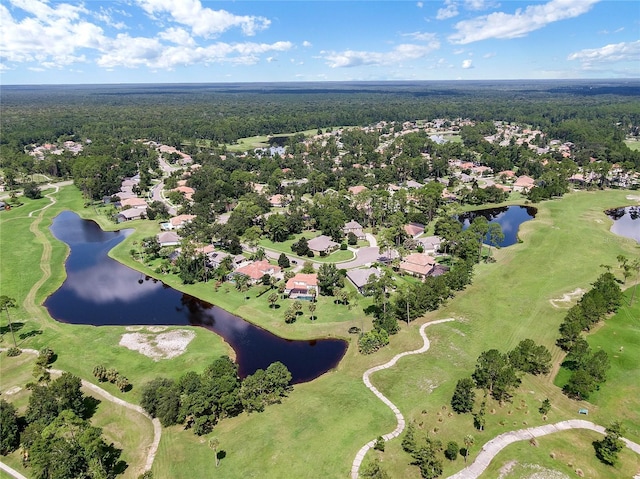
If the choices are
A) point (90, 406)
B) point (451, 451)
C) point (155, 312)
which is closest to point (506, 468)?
point (451, 451)


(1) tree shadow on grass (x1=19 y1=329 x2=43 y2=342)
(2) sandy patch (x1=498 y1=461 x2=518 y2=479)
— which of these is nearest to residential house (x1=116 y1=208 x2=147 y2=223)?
(1) tree shadow on grass (x1=19 y1=329 x2=43 y2=342)

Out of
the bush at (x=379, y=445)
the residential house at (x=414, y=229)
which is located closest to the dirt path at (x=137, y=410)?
the bush at (x=379, y=445)

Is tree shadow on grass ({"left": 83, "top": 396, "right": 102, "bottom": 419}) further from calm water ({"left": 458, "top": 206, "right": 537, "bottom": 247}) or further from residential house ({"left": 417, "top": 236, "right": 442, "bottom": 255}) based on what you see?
calm water ({"left": 458, "top": 206, "right": 537, "bottom": 247})

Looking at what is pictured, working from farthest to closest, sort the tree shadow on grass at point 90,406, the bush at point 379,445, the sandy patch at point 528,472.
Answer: the tree shadow on grass at point 90,406, the bush at point 379,445, the sandy patch at point 528,472

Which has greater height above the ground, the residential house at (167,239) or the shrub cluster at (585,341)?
the shrub cluster at (585,341)

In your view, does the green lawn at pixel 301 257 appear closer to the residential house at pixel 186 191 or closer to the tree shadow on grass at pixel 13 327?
the residential house at pixel 186 191

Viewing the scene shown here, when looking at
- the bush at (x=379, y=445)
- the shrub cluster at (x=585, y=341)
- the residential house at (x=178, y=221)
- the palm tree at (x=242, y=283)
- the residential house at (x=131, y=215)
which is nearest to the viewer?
the bush at (x=379, y=445)

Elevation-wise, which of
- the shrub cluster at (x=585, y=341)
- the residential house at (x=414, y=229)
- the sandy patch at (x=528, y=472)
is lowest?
the residential house at (x=414, y=229)

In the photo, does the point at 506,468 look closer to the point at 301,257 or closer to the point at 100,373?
the point at 100,373
